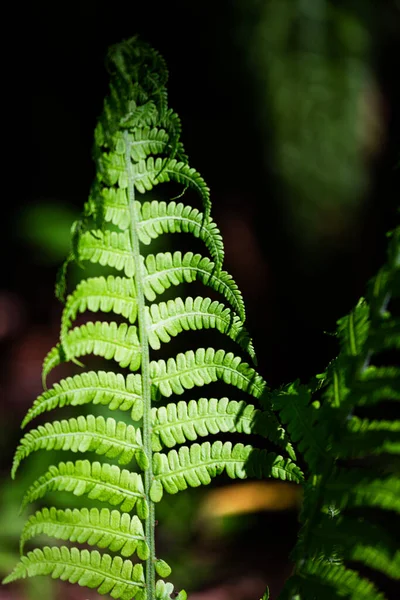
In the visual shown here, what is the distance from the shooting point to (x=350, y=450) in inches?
32.7

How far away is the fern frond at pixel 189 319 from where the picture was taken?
1029 mm

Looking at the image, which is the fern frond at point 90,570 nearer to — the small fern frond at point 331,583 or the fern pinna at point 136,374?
the fern pinna at point 136,374

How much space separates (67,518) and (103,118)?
0.68 metres

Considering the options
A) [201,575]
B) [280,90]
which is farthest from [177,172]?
[280,90]

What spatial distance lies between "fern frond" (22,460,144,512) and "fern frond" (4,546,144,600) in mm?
91

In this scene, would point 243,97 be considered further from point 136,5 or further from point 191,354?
point 191,354

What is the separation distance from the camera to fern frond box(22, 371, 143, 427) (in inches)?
40.8

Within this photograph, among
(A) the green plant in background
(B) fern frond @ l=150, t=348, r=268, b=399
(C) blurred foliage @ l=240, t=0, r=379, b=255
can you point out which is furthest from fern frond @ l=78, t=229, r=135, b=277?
(C) blurred foliage @ l=240, t=0, r=379, b=255

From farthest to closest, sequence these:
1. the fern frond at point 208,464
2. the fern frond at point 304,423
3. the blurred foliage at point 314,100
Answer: the blurred foliage at point 314,100, the fern frond at point 208,464, the fern frond at point 304,423

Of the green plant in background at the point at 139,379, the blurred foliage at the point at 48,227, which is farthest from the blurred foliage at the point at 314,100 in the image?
the green plant in background at the point at 139,379

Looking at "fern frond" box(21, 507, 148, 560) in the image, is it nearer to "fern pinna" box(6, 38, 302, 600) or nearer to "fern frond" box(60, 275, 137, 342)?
"fern pinna" box(6, 38, 302, 600)

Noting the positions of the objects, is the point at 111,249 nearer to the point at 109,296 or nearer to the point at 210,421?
the point at 109,296

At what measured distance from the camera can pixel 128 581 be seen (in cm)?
100

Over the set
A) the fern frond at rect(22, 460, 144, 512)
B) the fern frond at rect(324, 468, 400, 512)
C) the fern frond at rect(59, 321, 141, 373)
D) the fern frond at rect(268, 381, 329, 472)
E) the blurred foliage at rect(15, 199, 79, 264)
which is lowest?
the fern frond at rect(22, 460, 144, 512)
